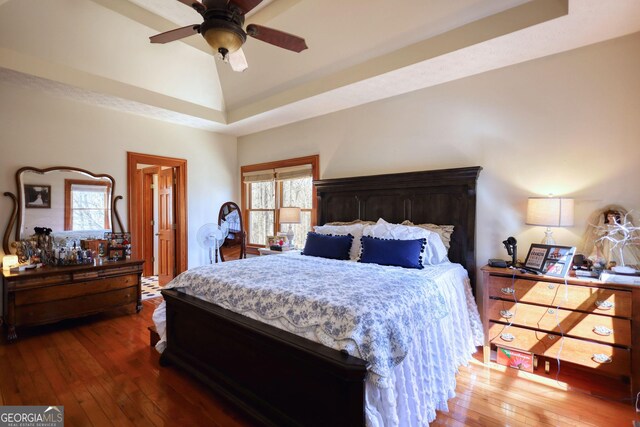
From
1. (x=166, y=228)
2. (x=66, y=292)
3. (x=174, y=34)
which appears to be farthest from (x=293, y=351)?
(x=166, y=228)

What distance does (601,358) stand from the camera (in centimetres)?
208

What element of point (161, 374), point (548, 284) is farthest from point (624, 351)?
point (161, 374)

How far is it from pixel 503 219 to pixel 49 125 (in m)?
5.15

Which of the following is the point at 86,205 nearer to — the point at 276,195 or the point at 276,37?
the point at 276,195

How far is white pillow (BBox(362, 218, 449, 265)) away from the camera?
9.29ft

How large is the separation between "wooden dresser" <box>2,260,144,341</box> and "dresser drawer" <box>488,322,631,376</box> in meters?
3.99

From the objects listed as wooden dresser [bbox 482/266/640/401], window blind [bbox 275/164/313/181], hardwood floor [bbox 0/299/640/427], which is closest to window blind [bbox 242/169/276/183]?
window blind [bbox 275/164/313/181]

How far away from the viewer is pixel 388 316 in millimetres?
1586

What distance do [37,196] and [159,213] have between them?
2.02 m

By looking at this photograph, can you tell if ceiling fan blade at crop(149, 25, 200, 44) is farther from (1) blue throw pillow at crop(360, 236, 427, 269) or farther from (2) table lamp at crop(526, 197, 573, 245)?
(2) table lamp at crop(526, 197, 573, 245)

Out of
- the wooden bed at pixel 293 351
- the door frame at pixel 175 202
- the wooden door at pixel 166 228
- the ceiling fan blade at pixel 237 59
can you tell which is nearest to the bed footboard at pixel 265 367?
the wooden bed at pixel 293 351

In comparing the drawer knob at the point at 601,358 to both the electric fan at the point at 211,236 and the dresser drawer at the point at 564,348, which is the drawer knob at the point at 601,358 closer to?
the dresser drawer at the point at 564,348

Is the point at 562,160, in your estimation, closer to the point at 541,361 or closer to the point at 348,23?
the point at 541,361

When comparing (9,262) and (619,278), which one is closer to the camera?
(619,278)
